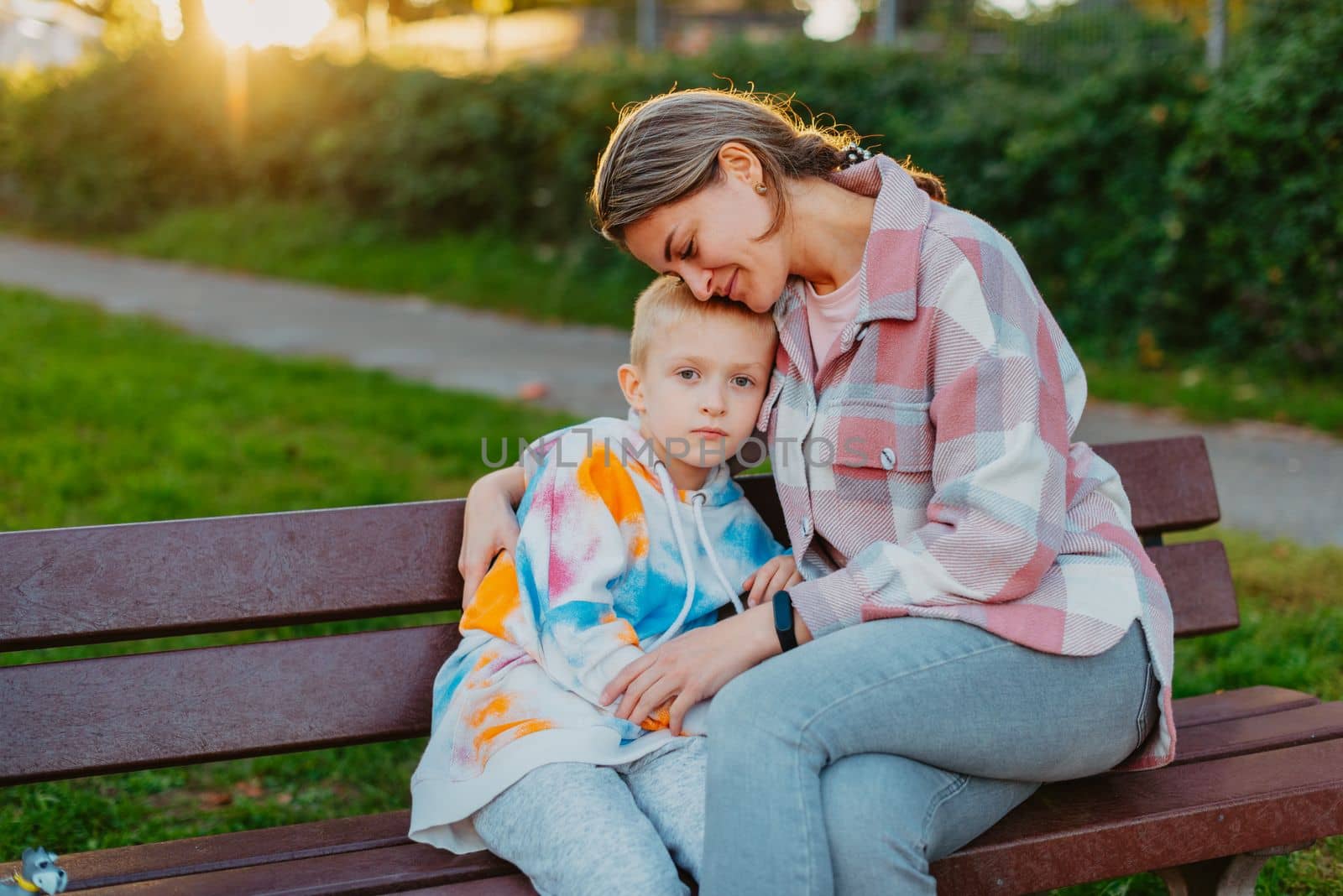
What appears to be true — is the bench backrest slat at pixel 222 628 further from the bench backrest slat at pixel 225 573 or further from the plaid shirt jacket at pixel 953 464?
the plaid shirt jacket at pixel 953 464

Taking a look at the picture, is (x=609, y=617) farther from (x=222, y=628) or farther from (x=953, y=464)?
(x=222, y=628)

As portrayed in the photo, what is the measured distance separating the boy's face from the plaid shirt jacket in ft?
0.23

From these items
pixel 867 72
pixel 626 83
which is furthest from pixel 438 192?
pixel 867 72

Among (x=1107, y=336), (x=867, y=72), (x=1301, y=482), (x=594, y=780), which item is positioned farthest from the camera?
(x=867, y=72)

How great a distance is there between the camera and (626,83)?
9.75 meters

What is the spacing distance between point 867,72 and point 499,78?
10.5 ft

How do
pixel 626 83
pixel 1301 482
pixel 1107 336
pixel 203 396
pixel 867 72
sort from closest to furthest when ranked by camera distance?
pixel 1301 482
pixel 203 396
pixel 1107 336
pixel 867 72
pixel 626 83

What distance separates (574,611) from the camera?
90.1 inches

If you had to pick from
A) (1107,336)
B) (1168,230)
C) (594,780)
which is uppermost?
(1168,230)

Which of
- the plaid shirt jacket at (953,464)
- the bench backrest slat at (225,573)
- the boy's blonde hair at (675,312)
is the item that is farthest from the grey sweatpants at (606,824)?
the boy's blonde hair at (675,312)

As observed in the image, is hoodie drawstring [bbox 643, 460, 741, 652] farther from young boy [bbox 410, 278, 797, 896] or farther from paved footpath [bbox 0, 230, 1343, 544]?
paved footpath [bbox 0, 230, 1343, 544]

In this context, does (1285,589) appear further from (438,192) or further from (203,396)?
(438,192)

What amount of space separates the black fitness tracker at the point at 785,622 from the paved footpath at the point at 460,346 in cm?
344

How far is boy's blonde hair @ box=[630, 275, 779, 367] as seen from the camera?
2.45 meters
